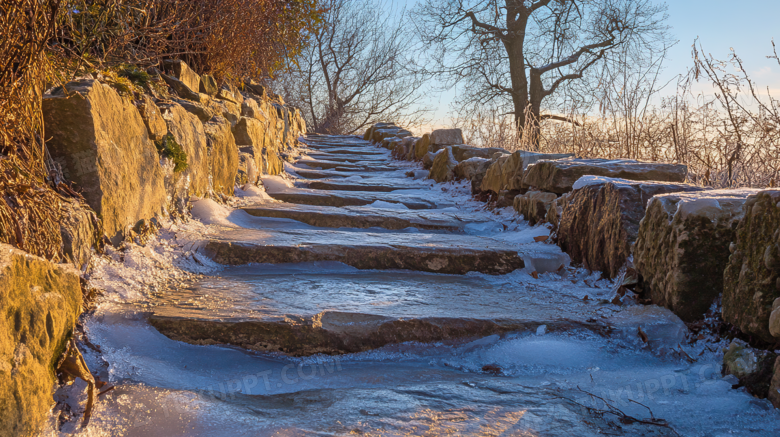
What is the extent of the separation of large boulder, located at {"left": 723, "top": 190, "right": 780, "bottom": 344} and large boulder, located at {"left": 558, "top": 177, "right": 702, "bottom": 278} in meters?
0.58

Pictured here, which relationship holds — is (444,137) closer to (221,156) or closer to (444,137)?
(444,137)

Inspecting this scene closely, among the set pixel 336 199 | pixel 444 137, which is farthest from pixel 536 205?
pixel 444 137

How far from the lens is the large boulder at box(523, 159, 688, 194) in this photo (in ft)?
8.32

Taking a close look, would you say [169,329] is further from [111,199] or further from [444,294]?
[444,294]

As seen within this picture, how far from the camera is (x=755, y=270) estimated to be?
49.2 inches

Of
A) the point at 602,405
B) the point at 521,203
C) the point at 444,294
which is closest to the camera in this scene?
the point at 602,405

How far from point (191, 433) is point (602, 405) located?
3.19 ft

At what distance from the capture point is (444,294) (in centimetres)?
193

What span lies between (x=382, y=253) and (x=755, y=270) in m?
1.46

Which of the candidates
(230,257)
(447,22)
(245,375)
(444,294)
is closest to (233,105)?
(230,257)

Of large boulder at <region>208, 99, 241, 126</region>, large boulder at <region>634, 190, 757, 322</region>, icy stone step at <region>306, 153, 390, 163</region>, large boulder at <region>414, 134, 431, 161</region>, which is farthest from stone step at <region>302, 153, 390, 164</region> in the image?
large boulder at <region>634, 190, 757, 322</region>

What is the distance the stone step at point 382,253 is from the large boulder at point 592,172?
1.60ft

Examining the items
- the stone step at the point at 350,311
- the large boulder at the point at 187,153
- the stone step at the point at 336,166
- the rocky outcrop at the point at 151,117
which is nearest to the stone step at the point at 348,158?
the stone step at the point at 336,166

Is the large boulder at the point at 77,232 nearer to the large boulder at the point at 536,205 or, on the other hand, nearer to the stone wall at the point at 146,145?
the stone wall at the point at 146,145
